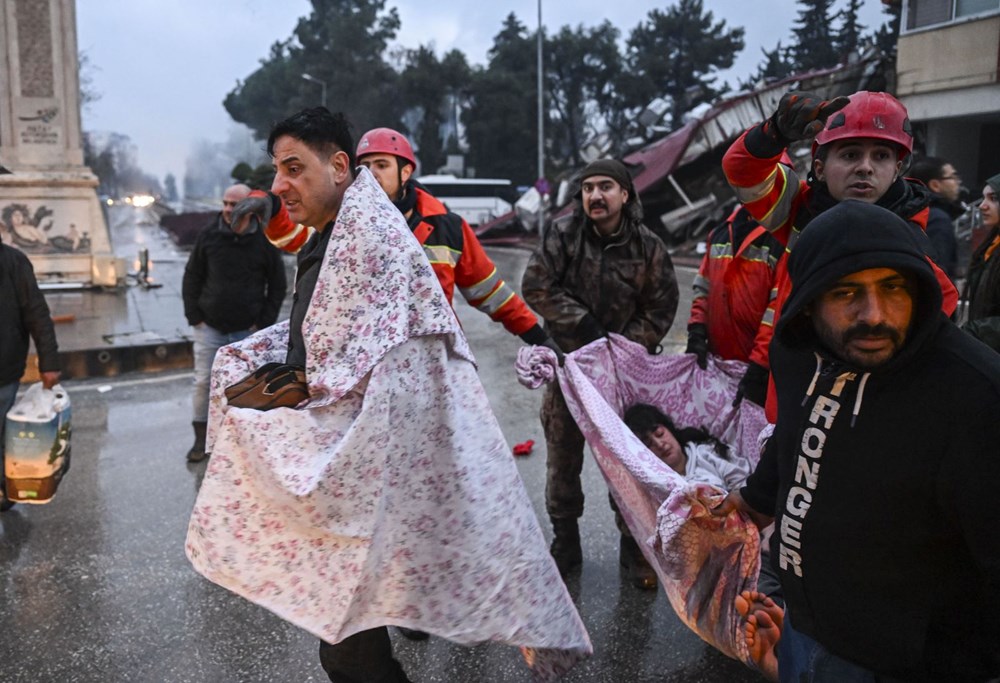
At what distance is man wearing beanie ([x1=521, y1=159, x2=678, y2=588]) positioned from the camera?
13.0 ft

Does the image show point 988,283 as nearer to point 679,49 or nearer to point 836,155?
point 836,155

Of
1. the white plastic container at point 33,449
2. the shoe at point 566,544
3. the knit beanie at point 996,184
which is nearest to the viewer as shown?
the knit beanie at point 996,184

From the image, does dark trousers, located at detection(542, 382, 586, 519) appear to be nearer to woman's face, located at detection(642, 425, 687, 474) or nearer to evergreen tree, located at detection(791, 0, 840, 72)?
woman's face, located at detection(642, 425, 687, 474)

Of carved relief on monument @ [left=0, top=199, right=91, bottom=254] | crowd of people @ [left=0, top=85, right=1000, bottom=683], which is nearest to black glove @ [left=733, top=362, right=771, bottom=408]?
crowd of people @ [left=0, top=85, right=1000, bottom=683]

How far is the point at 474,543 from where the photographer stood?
241 cm

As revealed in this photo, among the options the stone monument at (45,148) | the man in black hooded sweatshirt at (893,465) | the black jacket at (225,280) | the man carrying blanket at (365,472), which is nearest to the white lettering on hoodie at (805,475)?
the man in black hooded sweatshirt at (893,465)

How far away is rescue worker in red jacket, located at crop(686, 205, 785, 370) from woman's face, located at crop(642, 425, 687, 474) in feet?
1.30

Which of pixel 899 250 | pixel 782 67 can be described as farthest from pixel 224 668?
pixel 782 67

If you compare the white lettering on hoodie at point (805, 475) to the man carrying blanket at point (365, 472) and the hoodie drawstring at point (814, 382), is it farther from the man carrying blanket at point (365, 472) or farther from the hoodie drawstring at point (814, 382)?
the man carrying blanket at point (365, 472)

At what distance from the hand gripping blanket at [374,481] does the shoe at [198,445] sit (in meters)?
3.41

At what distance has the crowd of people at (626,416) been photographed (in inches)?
62.4

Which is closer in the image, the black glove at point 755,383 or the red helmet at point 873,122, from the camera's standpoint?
the red helmet at point 873,122

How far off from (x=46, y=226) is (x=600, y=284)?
1232 cm

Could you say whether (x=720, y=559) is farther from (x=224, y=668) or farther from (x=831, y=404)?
(x=224, y=668)
